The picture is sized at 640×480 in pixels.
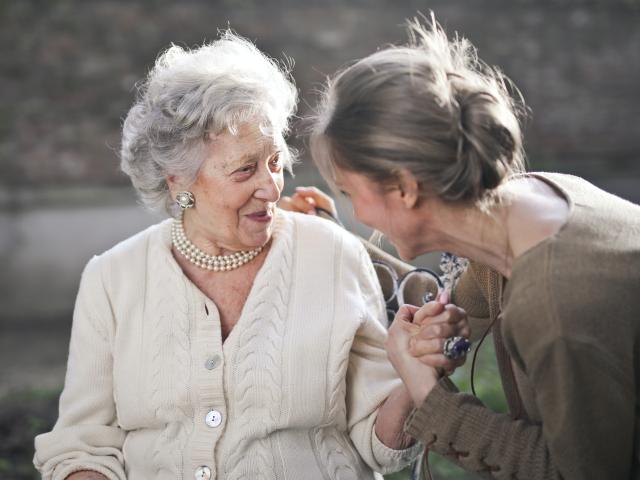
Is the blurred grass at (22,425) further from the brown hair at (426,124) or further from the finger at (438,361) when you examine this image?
the brown hair at (426,124)

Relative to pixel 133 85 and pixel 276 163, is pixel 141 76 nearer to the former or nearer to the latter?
pixel 133 85

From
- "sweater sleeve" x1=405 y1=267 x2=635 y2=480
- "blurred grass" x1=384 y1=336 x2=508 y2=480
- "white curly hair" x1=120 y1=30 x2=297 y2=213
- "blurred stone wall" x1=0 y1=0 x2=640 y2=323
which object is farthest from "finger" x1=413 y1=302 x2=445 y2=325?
"blurred stone wall" x1=0 y1=0 x2=640 y2=323

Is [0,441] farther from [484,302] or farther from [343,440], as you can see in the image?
[484,302]

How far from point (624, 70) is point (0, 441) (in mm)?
7557

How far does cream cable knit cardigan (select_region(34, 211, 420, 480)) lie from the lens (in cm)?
275

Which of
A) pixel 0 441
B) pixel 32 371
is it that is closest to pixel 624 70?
pixel 32 371

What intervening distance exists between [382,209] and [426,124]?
10.2 inches

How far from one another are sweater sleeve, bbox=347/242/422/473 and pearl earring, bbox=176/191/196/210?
1.88ft

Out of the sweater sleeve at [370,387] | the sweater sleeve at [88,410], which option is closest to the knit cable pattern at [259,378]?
the sweater sleeve at [370,387]

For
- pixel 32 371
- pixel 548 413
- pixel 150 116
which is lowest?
pixel 32 371

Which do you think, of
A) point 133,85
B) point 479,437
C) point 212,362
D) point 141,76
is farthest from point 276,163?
point 141,76

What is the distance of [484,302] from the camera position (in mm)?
2871

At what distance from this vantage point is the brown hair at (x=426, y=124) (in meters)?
2.14

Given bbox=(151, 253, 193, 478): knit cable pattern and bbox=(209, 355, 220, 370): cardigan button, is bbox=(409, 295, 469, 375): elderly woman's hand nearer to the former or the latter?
bbox=(209, 355, 220, 370): cardigan button
